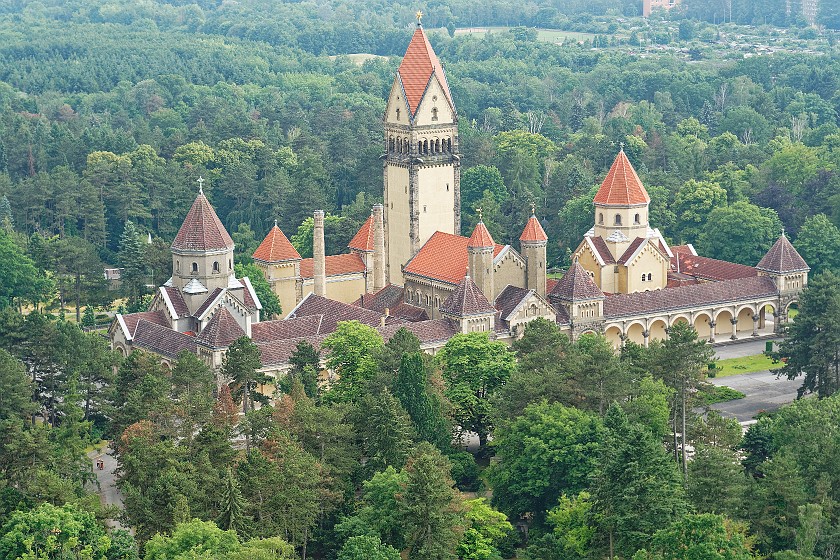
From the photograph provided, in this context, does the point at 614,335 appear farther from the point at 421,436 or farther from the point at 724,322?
the point at 421,436

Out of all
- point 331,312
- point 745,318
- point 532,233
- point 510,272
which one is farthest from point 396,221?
point 745,318

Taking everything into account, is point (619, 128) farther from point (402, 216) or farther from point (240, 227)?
point (402, 216)

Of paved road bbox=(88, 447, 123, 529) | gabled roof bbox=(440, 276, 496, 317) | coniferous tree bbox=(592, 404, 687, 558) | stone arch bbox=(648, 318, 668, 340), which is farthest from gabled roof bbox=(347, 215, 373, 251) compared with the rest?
coniferous tree bbox=(592, 404, 687, 558)

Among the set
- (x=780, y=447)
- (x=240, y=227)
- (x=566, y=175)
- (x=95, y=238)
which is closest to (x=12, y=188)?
(x=95, y=238)

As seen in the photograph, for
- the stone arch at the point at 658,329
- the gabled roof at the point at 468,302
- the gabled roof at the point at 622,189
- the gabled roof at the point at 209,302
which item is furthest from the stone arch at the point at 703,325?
the gabled roof at the point at 209,302

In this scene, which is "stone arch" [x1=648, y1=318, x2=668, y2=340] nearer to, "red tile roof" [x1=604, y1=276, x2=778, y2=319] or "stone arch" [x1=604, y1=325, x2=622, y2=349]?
"red tile roof" [x1=604, y1=276, x2=778, y2=319]

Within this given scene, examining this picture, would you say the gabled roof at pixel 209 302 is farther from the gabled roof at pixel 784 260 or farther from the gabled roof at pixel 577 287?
the gabled roof at pixel 784 260
